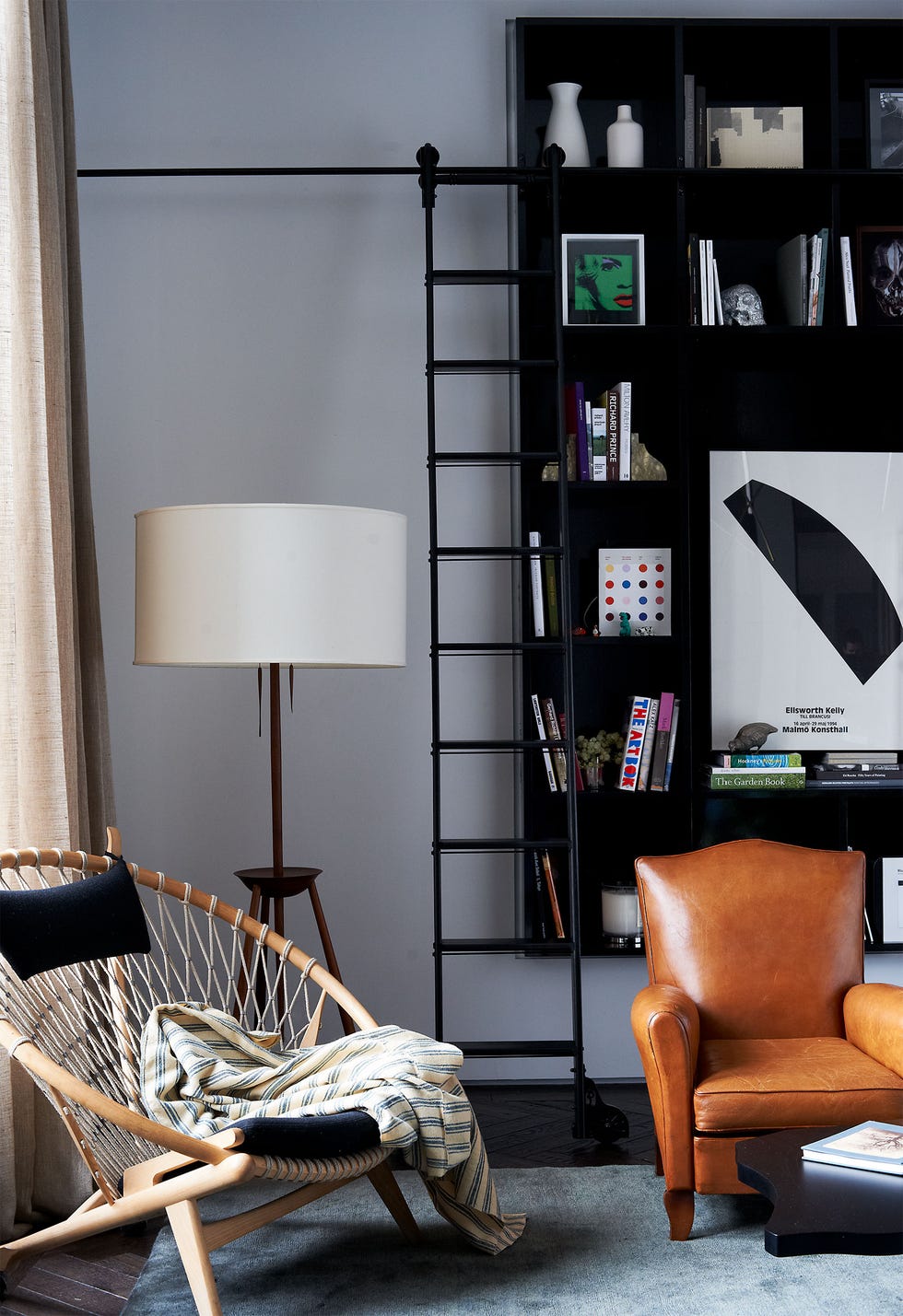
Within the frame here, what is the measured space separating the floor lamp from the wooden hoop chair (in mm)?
537

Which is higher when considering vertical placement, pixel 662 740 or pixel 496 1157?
pixel 662 740

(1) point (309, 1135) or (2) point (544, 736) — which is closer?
(1) point (309, 1135)

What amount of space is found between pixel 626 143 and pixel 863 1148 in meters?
3.13

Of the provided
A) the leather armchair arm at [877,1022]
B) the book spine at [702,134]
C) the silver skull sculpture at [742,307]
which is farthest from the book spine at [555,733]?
the book spine at [702,134]

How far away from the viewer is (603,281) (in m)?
4.00

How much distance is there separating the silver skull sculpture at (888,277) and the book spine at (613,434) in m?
0.98

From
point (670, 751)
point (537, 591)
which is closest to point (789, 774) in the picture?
point (670, 751)

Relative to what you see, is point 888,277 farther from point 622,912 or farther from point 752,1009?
point 752,1009

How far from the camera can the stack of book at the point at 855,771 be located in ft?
13.0

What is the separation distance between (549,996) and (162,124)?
320 centimetres

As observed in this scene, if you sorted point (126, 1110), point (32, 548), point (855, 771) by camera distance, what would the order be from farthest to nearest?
point (855, 771), point (32, 548), point (126, 1110)

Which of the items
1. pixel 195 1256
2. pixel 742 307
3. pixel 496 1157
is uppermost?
pixel 742 307

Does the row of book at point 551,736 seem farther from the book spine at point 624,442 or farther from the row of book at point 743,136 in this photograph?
the row of book at point 743,136

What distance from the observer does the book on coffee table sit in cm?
212
